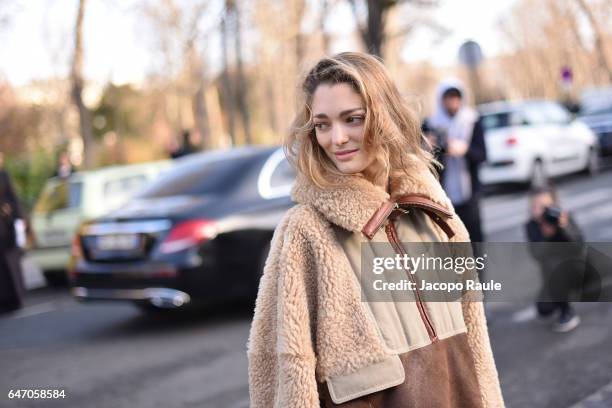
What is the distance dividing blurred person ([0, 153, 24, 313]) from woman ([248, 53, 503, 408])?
608 cm

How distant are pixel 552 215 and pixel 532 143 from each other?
9.87 metres

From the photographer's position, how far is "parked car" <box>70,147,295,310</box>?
612 cm

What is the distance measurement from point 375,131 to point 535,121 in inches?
550

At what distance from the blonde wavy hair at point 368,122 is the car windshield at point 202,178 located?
15.7 feet

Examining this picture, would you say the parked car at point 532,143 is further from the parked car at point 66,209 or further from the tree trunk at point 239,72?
the tree trunk at point 239,72

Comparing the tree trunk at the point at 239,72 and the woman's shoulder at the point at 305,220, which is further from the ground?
the tree trunk at the point at 239,72

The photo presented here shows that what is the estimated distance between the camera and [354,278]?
163cm

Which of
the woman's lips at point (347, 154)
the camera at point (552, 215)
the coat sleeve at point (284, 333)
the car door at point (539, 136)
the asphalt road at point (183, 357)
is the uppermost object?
the woman's lips at point (347, 154)

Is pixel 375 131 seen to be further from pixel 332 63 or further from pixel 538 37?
pixel 538 37

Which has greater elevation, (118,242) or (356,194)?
(356,194)

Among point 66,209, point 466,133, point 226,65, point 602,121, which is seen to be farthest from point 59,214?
point 602,121

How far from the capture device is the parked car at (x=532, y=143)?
14.3m

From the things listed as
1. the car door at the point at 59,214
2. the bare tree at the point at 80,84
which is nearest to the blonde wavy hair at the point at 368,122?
the car door at the point at 59,214

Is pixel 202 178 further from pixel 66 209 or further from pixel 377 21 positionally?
pixel 377 21
